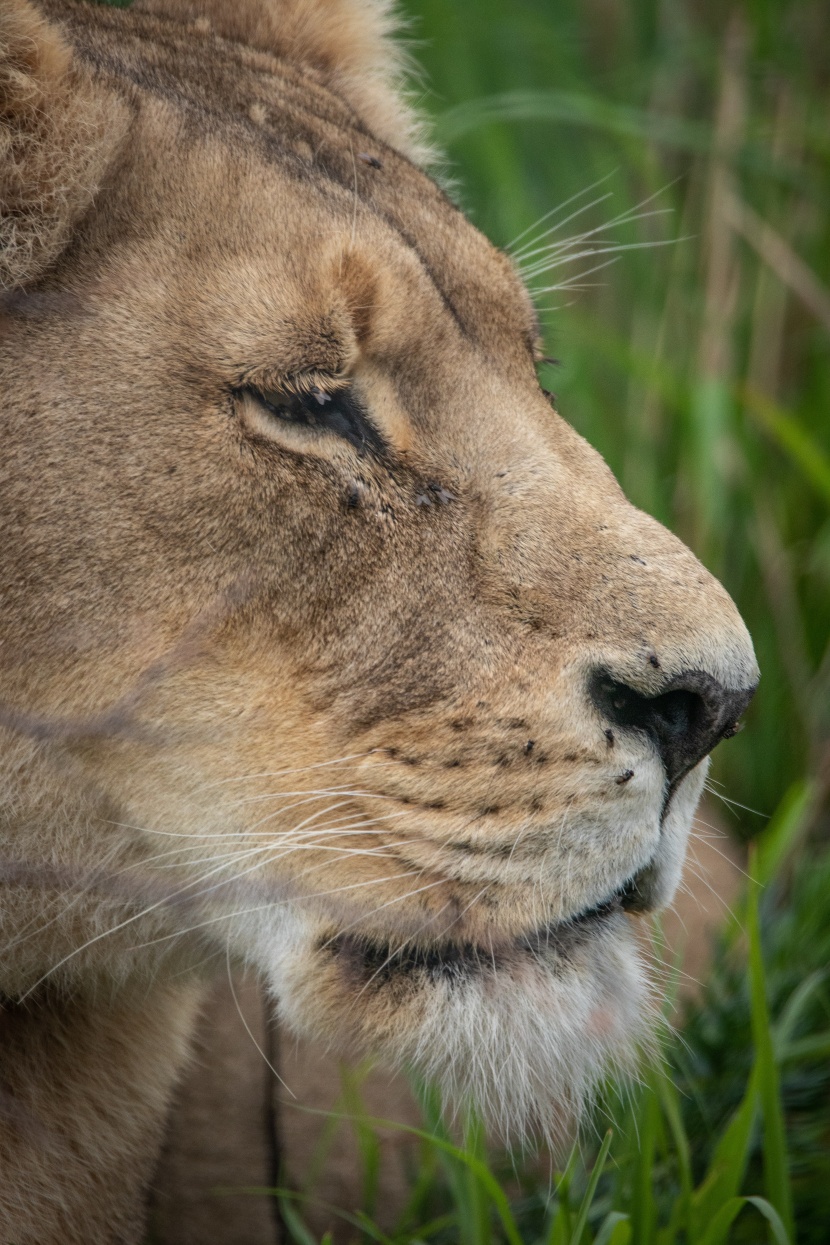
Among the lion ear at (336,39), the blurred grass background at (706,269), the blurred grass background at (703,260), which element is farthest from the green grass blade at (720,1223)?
the blurred grass background at (703,260)

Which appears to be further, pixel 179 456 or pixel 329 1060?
pixel 329 1060

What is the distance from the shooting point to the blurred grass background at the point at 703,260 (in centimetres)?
417

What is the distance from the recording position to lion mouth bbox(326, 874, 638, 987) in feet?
6.05

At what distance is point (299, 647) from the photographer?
6.18 ft

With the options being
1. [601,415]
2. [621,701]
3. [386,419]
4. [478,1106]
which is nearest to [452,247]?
[386,419]

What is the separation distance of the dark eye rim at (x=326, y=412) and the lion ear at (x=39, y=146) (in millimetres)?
321

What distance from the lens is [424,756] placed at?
1858mm

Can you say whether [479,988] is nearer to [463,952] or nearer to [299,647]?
[463,952]

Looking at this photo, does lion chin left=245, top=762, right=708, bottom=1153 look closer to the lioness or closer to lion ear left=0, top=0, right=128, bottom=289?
the lioness

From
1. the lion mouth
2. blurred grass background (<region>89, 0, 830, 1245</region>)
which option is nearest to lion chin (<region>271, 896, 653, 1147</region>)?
the lion mouth

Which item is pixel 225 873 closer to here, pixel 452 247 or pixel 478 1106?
pixel 478 1106

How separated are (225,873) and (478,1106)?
477mm

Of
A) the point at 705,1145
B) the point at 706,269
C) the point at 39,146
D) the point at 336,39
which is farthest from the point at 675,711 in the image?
the point at 706,269

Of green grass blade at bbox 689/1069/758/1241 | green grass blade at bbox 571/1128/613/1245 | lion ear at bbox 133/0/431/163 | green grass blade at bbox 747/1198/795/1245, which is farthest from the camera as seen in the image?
lion ear at bbox 133/0/431/163
